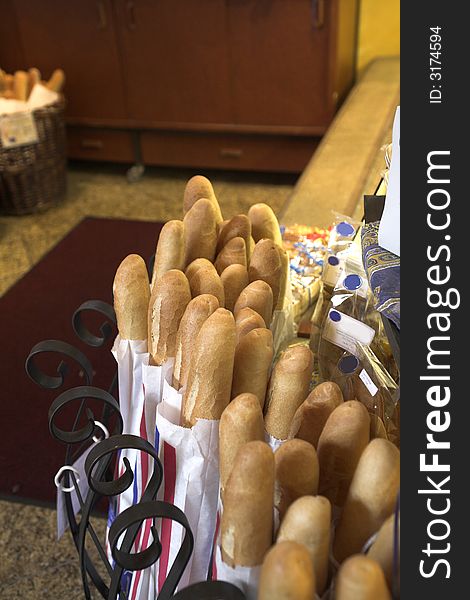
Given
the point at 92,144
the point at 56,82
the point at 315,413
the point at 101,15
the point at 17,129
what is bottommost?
the point at 92,144

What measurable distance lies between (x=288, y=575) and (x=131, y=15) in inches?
124

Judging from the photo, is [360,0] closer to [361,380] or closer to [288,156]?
[288,156]

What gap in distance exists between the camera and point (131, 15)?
3.12 meters

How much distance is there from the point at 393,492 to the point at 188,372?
0.83 ft

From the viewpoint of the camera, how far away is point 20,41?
3.37 m

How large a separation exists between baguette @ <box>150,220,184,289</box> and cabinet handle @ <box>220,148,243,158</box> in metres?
2.61

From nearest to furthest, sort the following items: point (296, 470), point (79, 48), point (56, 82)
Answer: point (296, 470), point (56, 82), point (79, 48)

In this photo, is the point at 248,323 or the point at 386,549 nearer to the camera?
the point at 386,549

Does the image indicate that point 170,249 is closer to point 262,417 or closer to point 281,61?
point 262,417

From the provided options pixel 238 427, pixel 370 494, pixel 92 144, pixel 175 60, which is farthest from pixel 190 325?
pixel 92 144

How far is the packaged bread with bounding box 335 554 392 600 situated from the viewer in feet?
1.44

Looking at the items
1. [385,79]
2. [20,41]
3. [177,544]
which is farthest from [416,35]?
[20,41]

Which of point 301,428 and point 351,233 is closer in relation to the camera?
point 301,428

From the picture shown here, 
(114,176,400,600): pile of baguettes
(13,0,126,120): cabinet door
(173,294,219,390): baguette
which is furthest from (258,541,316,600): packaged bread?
(13,0,126,120): cabinet door
